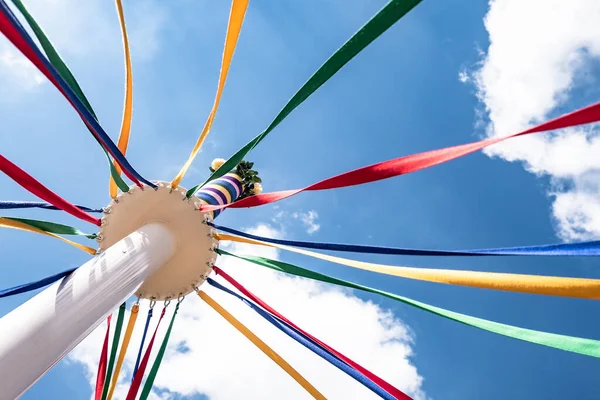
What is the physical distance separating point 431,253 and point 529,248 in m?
0.82

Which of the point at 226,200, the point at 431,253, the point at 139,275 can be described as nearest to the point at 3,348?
the point at 139,275

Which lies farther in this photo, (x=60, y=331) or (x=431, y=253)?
(x=431, y=253)

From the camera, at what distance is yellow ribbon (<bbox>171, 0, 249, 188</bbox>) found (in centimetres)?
370

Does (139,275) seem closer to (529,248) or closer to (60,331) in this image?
(60,331)

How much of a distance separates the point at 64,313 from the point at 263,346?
2.61 m

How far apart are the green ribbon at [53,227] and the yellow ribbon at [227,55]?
4.01 feet

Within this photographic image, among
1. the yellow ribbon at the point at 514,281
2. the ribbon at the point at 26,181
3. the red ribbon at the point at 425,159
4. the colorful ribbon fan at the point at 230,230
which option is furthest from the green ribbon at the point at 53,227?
the yellow ribbon at the point at 514,281

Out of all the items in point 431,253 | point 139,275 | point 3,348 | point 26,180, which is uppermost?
point 431,253

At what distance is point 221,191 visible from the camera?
654 centimetres

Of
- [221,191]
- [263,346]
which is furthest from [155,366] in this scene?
[221,191]

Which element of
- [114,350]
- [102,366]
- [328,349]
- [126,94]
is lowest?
[102,366]

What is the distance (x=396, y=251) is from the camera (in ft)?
11.9

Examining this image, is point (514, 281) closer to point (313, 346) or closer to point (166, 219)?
point (313, 346)

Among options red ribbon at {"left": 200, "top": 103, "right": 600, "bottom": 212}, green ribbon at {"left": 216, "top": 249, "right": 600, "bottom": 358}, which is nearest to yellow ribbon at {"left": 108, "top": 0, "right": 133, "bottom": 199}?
green ribbon at {"left": 216, "top": 249, "right": 600, "bottom": 358}
